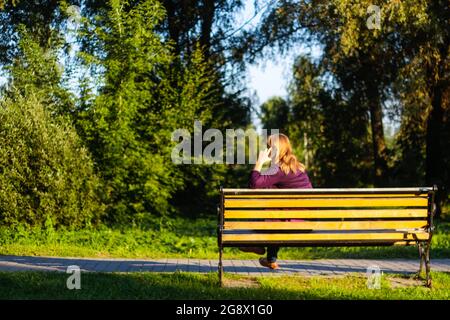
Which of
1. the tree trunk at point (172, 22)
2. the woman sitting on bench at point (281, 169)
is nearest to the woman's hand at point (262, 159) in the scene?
the woman sitting on bench at point (281, 169)

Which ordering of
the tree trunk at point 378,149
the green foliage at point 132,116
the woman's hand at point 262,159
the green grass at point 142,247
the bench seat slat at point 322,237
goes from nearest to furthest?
the bench seat slat at point 322,237
the woman's hand at point 262,159
the green grass at point 142,247
the green foliage at point 132,116
the tree trunk at point 378,149

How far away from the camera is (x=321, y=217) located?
673cm

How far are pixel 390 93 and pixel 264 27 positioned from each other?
4360 mm

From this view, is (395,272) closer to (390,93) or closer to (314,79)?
(390,93)

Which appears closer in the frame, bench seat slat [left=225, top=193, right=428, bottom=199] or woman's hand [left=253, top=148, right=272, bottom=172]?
bench seat slat [left=225, top=193, right=428, bottom=199]

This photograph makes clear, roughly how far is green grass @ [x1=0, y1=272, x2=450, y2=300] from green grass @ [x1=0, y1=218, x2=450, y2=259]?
2706mm

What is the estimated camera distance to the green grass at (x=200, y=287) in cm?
607

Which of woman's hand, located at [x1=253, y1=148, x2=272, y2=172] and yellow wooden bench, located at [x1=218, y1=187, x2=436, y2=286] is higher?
woman's hand, located at [x1=253, y1=148, x2=272, y2=172]

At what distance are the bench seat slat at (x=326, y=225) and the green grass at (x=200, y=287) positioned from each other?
0.60 meters

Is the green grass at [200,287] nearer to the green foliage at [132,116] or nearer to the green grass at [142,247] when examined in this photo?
the green grass at [142,247]

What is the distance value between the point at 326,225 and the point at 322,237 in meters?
0.13

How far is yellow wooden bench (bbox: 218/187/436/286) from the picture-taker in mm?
6652

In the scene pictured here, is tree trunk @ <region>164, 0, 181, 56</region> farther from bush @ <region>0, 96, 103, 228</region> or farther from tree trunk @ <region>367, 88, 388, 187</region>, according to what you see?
bush @ <region>0, 96, 103, 228</region>

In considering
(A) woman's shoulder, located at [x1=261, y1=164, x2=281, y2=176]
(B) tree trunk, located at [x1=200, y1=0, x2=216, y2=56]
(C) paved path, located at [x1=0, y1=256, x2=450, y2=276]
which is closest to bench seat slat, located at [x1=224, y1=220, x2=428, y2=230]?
Answer: (A) woman's shoulder, located at [x1=261, y1=164, x2=281, y2=176]
